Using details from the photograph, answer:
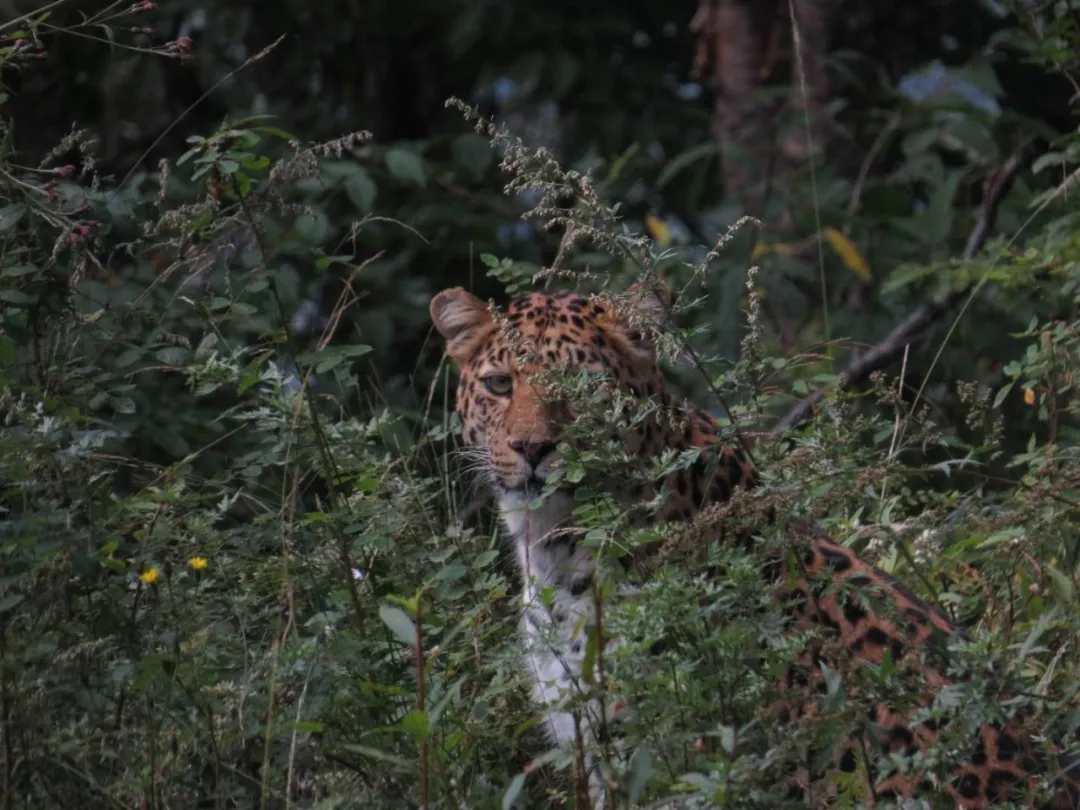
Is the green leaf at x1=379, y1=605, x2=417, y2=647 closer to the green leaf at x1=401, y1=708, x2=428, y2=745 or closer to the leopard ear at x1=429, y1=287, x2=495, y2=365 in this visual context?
the green leaf at x1=401, y1=708, x2=428, y2=745

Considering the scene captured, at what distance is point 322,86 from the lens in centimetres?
1113

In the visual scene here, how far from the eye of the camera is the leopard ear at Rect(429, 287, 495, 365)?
5.51 meters

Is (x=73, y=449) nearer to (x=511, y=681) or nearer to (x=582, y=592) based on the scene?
(x=511, y=681)

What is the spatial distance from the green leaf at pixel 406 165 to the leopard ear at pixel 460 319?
2090 mm

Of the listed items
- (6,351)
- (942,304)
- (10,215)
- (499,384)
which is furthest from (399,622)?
(942,304)

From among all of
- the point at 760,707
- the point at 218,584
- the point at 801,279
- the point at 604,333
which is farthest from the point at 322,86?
the point at 760,707

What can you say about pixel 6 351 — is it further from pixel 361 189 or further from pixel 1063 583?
pixel 361 189

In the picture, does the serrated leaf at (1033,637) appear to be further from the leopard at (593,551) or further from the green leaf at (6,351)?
the green leaf at (6,351)

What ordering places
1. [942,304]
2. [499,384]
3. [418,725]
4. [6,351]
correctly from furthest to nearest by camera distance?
[942,304], [499,384], [6,351], [418,725]

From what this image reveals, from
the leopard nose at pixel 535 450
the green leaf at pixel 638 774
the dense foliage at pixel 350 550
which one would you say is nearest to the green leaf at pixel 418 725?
the dense foliage at pixel 350 550

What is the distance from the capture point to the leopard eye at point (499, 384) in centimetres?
536

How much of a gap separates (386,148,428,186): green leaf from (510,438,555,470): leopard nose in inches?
108

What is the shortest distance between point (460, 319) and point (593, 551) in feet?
5.00

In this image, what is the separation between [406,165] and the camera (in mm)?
7695
